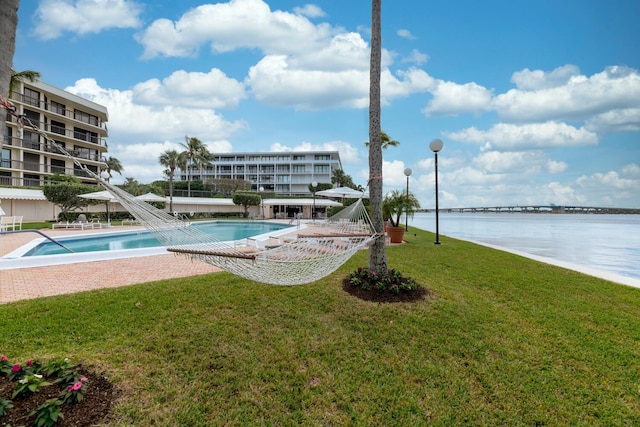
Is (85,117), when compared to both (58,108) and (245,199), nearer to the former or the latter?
(58,108)

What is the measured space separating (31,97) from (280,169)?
27522 mm

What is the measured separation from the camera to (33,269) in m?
4.42

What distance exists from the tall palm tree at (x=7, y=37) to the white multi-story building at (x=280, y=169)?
38.7m

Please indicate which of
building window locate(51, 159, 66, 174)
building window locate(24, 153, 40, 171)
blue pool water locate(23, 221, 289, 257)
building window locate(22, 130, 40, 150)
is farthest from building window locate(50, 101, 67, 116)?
blue pool water locate(23, 221, 289, 257)

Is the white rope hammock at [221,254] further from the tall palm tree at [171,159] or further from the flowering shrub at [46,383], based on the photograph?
the tall palm tree at [171,159]

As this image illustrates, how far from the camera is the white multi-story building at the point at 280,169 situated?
4109 cm

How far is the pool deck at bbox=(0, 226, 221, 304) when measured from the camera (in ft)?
11.2

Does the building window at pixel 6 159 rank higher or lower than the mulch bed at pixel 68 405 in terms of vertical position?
higher

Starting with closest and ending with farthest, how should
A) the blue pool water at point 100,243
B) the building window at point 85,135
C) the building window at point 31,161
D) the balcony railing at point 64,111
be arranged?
the blue pool water at point 100,243 → the building window at point 31,161 → the balcony railing at point 64,111 → the building window at point 85,135

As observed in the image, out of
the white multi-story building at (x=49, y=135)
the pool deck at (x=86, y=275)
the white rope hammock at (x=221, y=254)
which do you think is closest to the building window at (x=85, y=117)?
the white multi-story building at (x=49, y=135)

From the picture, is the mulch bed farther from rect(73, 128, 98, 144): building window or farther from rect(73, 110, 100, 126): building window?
rect(73, 110, 100, 126): building window

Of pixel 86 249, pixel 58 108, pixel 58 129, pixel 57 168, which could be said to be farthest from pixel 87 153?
pixel 86 249

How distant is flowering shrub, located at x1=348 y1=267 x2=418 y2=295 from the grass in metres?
0.27

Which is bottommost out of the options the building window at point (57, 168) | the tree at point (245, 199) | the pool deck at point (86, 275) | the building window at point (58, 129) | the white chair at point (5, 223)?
the pool deck at point (86, 275)
